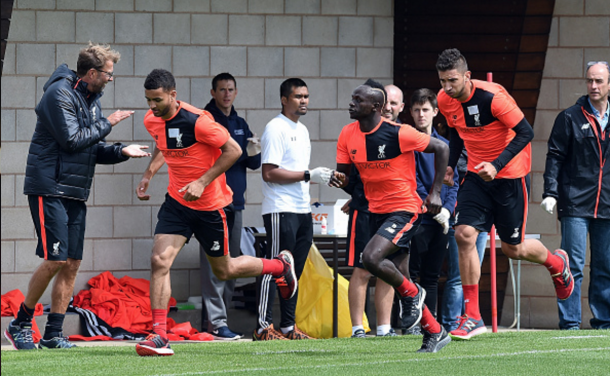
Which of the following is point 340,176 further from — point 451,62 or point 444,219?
point 444,219

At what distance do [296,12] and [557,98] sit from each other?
3.14 metres

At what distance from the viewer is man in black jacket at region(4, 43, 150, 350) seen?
668 cm

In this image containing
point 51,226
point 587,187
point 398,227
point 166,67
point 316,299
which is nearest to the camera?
point 398,227

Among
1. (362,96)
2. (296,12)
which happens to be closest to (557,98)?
(296,12)

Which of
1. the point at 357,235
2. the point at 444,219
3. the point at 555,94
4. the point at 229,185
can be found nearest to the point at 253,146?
the point at 229,185

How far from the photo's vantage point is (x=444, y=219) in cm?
784

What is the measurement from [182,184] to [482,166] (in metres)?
2.15

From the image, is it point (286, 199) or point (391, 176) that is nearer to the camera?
point (391, 176)

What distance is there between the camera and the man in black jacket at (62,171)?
6.68 m

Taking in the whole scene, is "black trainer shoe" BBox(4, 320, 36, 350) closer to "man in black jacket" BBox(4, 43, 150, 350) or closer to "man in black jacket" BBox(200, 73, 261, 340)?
"man in black jacket" BBox(4, 43, 150, 350)

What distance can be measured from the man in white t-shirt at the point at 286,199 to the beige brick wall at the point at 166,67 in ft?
6.14

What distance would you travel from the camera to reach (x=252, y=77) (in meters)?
9.84

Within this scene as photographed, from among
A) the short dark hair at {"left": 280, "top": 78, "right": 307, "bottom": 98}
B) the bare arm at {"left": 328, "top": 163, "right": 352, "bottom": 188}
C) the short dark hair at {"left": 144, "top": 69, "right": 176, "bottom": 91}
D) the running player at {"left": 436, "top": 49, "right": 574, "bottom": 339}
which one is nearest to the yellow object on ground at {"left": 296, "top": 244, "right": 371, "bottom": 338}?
the short dark hair at {"left": 280, "top": 78, "right": 307, "bottom": 98}

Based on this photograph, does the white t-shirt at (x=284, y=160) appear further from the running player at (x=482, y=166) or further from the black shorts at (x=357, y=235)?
the running player at (x=482, y=166)
